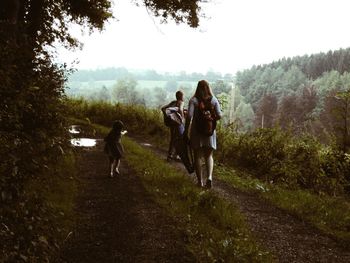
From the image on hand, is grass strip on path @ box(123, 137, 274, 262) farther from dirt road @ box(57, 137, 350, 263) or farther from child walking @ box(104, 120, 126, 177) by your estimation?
child walking @ box(104, 120, 126, 177)

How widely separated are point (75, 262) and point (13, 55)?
10.3 ft

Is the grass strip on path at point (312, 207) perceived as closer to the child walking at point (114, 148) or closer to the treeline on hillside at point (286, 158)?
the treeline on hillside at point (286, 158)

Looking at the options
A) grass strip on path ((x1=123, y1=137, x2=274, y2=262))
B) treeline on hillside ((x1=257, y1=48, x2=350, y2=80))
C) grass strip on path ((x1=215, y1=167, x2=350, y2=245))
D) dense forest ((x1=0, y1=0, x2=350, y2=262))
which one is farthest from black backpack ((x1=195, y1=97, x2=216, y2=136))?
treeline on hillside ((x1=257, y1=48, x2=350, y2=80))

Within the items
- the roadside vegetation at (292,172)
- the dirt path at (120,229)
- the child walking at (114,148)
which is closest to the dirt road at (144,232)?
the dirt path at (120,229)

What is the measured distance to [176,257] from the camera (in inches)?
173

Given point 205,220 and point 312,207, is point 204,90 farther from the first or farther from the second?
point 312,207

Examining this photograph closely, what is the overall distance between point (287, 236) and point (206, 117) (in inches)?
111

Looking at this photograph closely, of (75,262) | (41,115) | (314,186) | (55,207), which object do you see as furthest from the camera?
(314,186)

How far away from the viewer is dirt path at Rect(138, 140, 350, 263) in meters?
4.97

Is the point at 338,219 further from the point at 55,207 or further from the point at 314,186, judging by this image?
the point at 55,207

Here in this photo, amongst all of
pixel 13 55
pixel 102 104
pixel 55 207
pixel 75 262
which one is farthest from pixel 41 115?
pixel 102 104

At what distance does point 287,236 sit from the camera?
18.6 feet

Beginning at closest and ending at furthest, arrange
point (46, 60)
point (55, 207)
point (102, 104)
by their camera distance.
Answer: point (55, 207), point (46, 60), point (102, 104)

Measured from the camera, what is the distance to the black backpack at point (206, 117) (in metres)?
7.54
